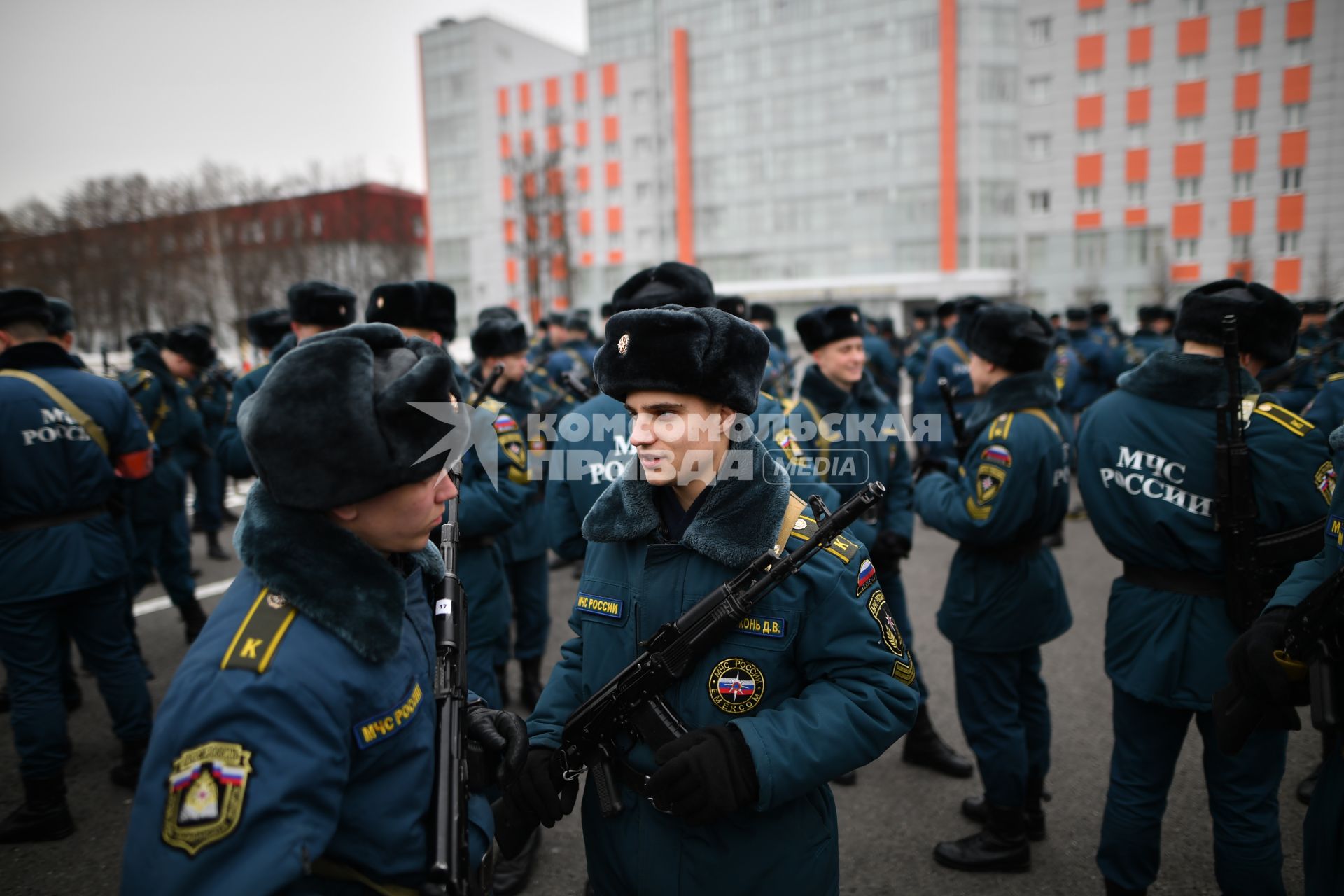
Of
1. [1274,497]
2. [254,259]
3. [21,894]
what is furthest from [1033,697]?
[254,259]

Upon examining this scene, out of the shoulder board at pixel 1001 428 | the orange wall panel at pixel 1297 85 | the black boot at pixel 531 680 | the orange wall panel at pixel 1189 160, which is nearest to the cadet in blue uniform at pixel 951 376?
the shoulder board at pixel 1001 428

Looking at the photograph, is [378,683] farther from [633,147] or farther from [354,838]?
[633,147]


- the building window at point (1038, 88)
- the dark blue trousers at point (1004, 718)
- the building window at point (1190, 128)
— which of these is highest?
the building window at point (1038, 88)

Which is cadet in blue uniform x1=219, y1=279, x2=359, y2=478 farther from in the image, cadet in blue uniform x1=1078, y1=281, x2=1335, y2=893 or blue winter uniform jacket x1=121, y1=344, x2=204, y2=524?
cadet in blue uniform x1=1078, y1=281, x2=1335, y2=893

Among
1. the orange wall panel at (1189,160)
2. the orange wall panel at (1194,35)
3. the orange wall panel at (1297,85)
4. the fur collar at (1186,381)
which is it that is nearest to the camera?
the fur collar at (1186,381)

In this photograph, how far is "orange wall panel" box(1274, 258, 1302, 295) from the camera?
3706 cm

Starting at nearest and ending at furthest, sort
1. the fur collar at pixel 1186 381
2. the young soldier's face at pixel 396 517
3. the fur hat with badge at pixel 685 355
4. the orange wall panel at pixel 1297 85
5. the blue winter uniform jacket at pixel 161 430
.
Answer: the young soldier's face at pixel 396 517
the fur hat with badge at pixel 685 355
the fur collar at pixel 1186 381
the blue winter uniform jacket at pixel 161 430
the orange wall panel at pixel 1297 85

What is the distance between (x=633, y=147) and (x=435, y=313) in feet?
159

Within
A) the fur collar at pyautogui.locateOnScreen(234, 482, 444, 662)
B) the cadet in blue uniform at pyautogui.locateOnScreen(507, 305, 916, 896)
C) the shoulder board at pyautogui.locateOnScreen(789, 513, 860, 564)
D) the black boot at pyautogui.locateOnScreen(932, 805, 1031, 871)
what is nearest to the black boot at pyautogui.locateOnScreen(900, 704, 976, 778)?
the black boot at pyautogui.locateOnScreen(932, 805, 1031, 871)

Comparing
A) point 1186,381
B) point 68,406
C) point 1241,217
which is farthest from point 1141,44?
point 68,406

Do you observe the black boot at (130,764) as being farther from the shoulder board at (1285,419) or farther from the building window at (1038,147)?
the building window at (1038,147)

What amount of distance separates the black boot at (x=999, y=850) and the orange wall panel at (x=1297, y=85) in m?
46.7

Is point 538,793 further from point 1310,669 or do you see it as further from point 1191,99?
point 1191,99

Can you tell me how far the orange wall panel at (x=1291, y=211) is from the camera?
3681cm
